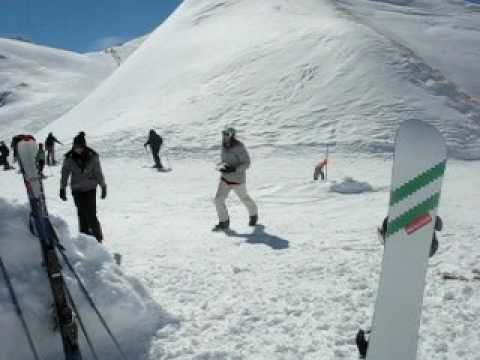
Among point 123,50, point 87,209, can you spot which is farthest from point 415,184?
point 123,50

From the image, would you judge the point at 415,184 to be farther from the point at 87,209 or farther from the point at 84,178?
the point at 87,209

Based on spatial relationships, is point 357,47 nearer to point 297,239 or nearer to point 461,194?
point 461,194

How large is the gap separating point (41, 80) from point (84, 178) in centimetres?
11637

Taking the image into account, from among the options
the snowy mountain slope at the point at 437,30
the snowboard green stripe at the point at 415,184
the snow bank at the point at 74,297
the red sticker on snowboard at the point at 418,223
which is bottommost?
the snow bank at the point at 74,297

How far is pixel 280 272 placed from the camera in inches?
231

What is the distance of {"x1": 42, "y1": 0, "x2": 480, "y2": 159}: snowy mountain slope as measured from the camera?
995 inches

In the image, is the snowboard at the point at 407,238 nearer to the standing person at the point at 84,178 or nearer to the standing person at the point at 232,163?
the standing person at the point at 84,178

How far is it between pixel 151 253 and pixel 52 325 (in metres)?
3.60

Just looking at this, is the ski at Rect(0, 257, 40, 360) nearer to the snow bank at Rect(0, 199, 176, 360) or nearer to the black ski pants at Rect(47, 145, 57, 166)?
the snow bank at Rect(0, 199, 176, 360)

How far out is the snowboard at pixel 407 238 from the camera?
330 centimetres

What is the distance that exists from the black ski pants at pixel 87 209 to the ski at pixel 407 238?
15.0 feet

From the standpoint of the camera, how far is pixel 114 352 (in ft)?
12.4

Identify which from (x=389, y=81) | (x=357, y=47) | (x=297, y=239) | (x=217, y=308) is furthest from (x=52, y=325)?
(x=357, y=47)

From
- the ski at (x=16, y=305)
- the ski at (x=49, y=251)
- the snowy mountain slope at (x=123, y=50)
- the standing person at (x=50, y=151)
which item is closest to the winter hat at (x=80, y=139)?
the ski at (x=49, y=251)
